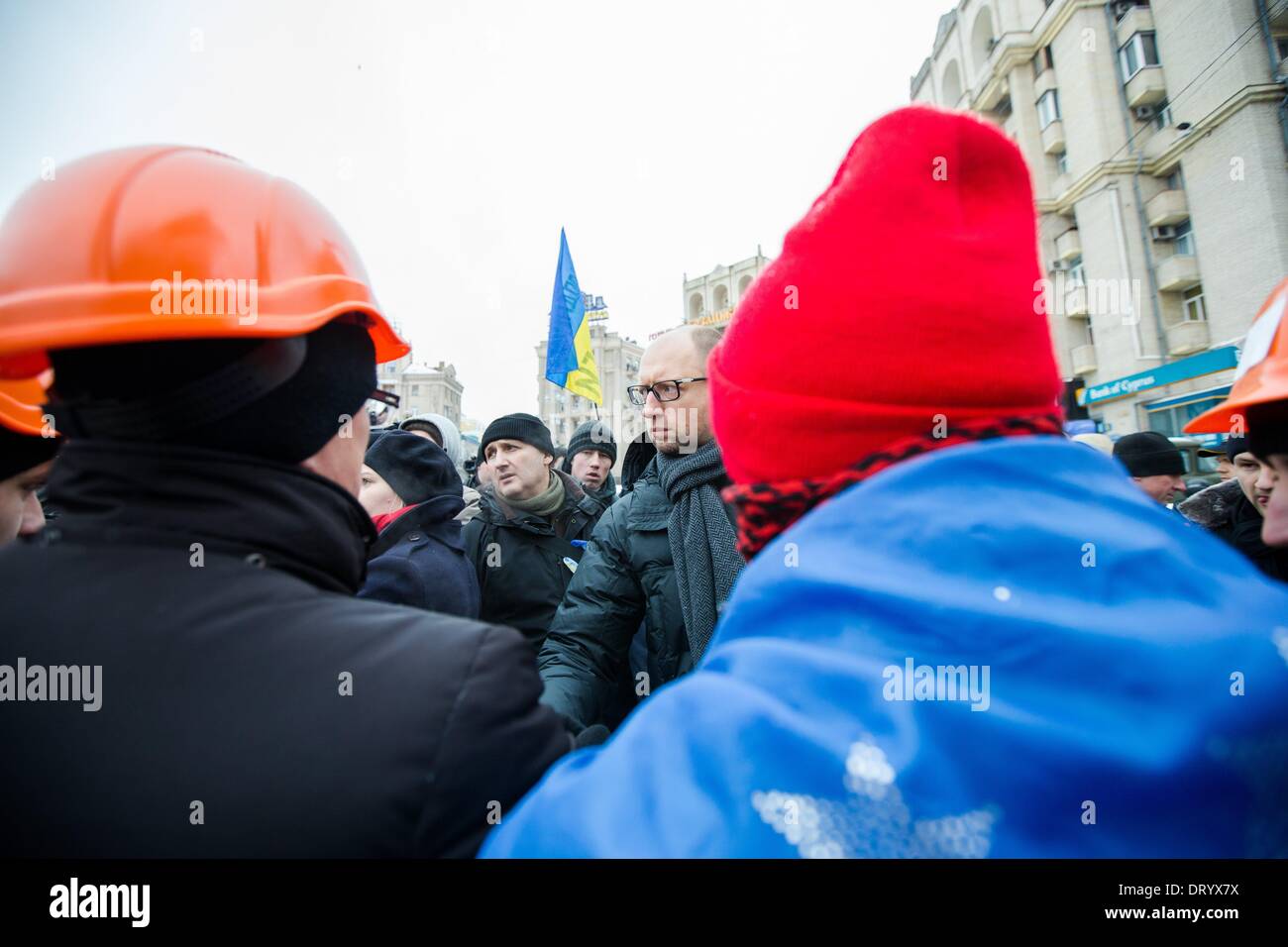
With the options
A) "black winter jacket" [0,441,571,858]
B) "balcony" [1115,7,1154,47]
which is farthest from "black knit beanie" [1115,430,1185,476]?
"balcony" [1115,7,1154,47]

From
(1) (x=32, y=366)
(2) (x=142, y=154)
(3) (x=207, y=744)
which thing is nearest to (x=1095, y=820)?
(3) (x=207, y=744)

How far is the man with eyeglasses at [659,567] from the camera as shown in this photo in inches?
102

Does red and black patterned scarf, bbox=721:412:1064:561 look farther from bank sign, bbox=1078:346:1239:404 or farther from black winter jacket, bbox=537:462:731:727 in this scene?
bank sign, bbox=1078:346:1239:404

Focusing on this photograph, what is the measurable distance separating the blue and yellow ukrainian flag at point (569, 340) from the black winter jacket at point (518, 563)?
4.23 metres

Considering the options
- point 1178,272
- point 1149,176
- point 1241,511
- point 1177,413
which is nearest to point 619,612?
point 1241,511

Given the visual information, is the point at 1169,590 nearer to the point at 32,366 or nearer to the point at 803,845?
the point at 803,845

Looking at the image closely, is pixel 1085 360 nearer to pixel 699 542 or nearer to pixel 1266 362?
pixel 699 542

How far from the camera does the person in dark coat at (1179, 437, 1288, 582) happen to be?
11.4 ft

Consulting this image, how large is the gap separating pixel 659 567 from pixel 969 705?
7.20 ft

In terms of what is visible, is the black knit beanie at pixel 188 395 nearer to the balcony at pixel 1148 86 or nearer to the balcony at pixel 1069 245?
the balcony at pixel 1069 245

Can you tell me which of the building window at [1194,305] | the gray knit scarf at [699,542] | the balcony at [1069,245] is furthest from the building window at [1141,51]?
the gray knit scarf at [699,542]

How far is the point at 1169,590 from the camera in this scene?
0.73 meters

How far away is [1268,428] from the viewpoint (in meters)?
1.48
